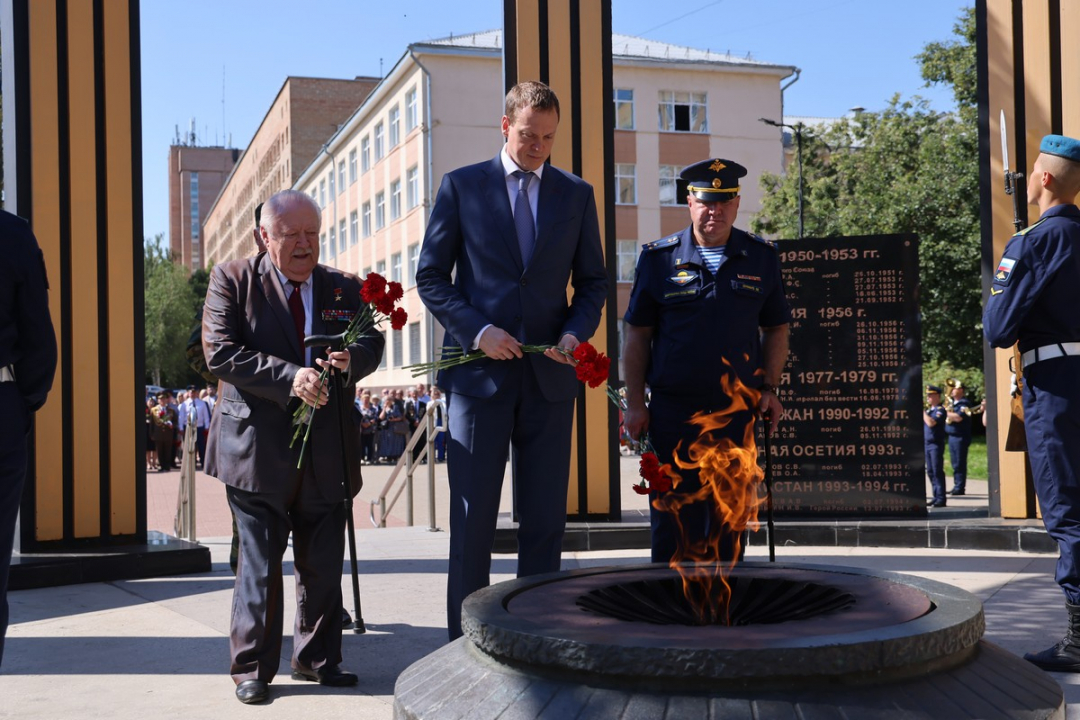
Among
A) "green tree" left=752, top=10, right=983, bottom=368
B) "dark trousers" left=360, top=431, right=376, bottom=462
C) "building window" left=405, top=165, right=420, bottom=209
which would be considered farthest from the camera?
"building window" left=405, top=165, right=420, bottom=209

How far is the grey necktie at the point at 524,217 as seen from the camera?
3982mm

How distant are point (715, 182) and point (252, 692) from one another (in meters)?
2.71

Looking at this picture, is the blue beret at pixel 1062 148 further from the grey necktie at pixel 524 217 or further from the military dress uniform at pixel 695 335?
the grey necktie at pixel 524 217

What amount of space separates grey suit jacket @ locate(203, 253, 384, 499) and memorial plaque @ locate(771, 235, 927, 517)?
4997mm

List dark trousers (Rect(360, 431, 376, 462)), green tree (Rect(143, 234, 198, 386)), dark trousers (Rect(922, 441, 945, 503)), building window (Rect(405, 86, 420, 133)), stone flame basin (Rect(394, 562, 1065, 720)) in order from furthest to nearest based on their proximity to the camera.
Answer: green tree (Rect(143, 234, 198, 386)) < building window (Rect(405, 86, 420, 133)) < dark trousers (Rect(360, 431, 376, 462)) < dark trousers (Rect(922, 441, 945, 503)) < stone flame basin (Rect(394, 562, 1065, 720))

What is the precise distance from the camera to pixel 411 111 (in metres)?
39.4

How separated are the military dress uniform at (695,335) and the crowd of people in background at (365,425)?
1998 centimetres

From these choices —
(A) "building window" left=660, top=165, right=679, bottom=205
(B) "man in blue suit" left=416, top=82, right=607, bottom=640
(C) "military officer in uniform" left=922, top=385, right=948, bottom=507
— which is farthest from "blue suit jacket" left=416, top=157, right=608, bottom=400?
(A) "building window" left=660, top=165, right=679, bottom=205

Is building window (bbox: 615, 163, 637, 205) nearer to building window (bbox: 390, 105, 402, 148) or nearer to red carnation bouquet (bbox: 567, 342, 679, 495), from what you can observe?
building window (bbox: 390, 105, 402, 148)

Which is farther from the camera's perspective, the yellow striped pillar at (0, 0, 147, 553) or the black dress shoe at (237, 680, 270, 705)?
the yellow striped pillar at (0, 0, 147, 553)

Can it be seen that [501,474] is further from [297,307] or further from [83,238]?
[83,238]

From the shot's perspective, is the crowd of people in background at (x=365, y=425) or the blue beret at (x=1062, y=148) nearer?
the blue beret at (x=1062, y=148)

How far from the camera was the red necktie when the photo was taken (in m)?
4.30

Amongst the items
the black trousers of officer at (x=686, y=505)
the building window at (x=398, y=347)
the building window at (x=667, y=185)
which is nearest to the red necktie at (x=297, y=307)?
the black trousers of officer at (x=686, y=505)
